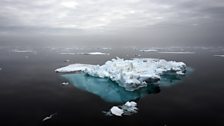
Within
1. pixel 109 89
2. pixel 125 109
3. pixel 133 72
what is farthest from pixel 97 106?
pixel 133 72

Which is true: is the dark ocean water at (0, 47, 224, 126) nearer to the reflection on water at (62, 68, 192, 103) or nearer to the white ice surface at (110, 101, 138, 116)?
the white ice surface at (110, 101, 138, 116)

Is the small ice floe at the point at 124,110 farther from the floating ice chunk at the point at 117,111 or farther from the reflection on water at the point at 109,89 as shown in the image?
the reflection on water at the point at 109,89

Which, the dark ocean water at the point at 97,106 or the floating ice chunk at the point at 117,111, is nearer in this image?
the dark ocean water at the point at 97,106

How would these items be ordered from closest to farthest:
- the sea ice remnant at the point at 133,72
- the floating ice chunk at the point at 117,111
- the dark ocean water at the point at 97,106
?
the dark ocean water at the point at 97,106, the floating ice chunk at the point at 117,111, the sea ice remnant at the point at 133,72

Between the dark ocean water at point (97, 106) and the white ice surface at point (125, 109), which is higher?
the white ice surface at point (125, 109)

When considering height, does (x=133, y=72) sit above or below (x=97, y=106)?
above

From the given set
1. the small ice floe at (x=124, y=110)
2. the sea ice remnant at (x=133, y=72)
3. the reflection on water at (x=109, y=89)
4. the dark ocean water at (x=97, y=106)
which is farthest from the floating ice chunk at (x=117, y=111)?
the sea ice remnant at (x=133, y=72)

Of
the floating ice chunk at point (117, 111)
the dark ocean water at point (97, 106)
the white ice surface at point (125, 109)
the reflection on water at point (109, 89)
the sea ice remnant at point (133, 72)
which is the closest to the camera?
the dark ocean water at point (97, 106)

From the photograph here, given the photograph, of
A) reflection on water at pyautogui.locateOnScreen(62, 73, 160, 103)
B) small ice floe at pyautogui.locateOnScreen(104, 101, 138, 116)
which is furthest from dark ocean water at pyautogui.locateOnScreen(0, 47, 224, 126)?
reflection on water at pyautogui.locateOnScreen(62, 73, 160, 103)

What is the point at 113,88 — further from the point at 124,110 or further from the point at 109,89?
the point at 124,110

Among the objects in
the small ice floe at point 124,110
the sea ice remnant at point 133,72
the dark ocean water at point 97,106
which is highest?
the sea ice remnant at point 133,72
